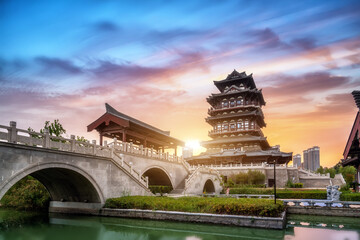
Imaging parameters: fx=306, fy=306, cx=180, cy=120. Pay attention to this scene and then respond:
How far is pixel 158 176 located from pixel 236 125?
21958 millimetres

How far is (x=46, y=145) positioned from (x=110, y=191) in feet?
18.5

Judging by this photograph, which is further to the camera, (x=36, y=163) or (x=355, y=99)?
(x=355, y=99)

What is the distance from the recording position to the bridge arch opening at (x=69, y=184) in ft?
60.3

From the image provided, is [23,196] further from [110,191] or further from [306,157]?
[306,157]

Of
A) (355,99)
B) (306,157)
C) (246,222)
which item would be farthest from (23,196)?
(306,157)

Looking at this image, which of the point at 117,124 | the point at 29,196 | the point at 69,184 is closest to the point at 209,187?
the point at 117,124

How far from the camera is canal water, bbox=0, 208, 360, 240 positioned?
14.1 meters

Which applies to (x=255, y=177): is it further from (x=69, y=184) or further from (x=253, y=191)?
(x=69, y=184)

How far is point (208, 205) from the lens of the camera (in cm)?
1650

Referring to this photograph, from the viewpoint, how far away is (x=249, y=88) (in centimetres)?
4928

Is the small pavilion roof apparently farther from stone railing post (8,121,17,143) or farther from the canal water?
stone railing post (8,121,17,143)

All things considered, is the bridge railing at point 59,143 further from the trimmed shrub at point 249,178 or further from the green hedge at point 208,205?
the trimmed shrub at point 249,178

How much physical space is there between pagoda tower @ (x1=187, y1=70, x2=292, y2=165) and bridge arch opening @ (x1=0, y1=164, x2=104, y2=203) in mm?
25282

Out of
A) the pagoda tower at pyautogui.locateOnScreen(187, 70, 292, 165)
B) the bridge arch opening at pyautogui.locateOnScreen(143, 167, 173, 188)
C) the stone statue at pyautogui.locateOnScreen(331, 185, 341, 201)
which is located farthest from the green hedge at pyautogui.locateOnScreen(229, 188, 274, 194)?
the pagoda tower at pyautogui.locateOnScreen(187, 70, 292, 165)
